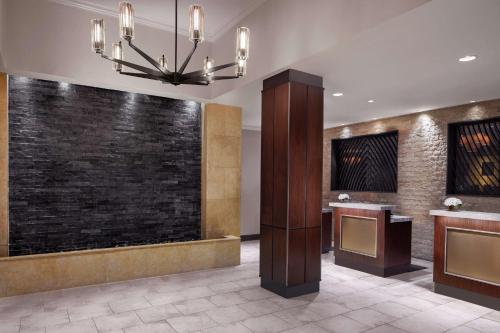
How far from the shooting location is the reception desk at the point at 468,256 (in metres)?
4.09

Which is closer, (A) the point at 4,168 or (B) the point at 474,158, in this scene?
(A) the point at 4,168

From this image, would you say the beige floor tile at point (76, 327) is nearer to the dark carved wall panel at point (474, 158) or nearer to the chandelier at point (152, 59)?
the chandelier at point (152, 59)

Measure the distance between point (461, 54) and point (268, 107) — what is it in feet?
7.81

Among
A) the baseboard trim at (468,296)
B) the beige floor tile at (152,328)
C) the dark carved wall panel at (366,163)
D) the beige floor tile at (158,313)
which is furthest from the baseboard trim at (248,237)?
the beige floor tile at (152,328)

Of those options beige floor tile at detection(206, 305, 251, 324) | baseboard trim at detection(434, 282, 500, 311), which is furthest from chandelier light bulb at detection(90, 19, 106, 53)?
baseboard trim at detection(434, 282, 500, 311)

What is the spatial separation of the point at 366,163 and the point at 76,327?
6906 millimetres

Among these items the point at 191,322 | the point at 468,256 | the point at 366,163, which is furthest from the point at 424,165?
the point at 191,322

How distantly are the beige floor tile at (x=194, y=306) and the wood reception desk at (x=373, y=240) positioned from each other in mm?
2978

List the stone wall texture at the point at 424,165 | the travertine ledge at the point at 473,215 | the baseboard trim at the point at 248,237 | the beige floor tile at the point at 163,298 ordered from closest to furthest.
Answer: the travertine ledge at the point at 473,215, the beige floor tile at the point at 163,298, the stone wall texture at the point at 424,165, the baseboard trim at the point at 248,237

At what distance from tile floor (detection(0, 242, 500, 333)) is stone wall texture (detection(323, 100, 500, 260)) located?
6.05ft

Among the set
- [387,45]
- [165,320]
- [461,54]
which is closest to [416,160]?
[461,54]

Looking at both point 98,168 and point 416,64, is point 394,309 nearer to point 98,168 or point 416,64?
point 416,64

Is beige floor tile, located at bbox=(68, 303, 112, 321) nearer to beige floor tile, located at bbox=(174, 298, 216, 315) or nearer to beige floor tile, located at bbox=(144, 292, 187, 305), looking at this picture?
beige floor tile, located at bbox=(144, 292, 187, 305)

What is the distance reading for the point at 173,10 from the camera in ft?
15.7
